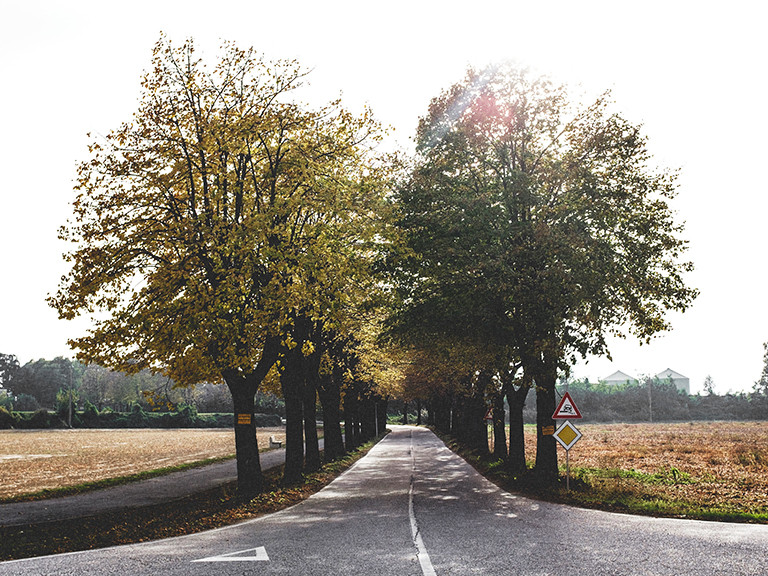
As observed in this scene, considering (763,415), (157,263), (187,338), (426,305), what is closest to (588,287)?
(426,305)

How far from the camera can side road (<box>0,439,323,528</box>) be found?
52.1 ft

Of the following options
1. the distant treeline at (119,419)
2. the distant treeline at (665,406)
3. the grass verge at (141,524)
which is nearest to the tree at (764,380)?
the distant treeline at (665,406)

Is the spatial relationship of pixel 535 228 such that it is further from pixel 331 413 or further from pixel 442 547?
pixel 331 413

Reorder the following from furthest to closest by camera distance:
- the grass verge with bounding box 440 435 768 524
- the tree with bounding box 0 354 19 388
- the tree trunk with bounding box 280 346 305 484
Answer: the tree with bounding box 0 354 19 388
the tree trunk with bounding box 280 346 305 484
the grass verge with bounding box 440 435 768 524

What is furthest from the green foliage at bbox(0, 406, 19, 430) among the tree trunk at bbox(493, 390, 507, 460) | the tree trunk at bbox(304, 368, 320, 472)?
the tree trunk at bbox(493, 390, 507, 460)

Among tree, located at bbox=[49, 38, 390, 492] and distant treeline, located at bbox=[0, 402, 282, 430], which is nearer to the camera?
Result: tree, located at bbox=[49, 38, 390, 492]

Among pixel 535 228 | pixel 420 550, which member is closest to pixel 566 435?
pixel 535 228

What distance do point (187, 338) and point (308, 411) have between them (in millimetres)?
12459

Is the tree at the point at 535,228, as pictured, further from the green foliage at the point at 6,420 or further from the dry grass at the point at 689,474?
the green foliage at the point at 6,420

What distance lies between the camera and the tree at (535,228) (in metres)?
17.0

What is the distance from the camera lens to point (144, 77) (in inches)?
660

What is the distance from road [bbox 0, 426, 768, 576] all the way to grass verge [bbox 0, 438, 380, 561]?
2.91ft

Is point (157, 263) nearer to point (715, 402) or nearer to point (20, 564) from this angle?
point (20, 564)

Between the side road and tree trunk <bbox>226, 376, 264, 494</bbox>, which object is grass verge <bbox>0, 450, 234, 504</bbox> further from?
tree trunk <bbox>226, 376, 264, 494</bbox>
